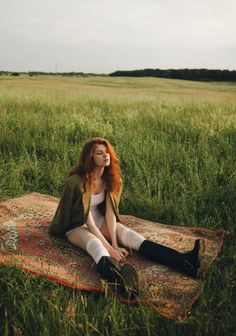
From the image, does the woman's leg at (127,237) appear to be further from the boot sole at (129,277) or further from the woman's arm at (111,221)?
the boot sole at (129,277)

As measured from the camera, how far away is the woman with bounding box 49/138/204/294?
335cm

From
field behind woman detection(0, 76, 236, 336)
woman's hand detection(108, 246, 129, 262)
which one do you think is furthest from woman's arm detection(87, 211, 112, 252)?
field behind woman detection(0, 76, 236, 336)

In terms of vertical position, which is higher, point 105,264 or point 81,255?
point 105,264

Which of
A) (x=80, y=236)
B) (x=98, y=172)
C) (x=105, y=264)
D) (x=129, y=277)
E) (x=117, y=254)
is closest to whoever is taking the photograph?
(x=129, y=277)

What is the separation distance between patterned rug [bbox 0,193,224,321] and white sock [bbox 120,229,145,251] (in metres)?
0.09

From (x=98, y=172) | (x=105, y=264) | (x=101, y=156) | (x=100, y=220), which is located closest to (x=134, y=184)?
(x=100, y=220)

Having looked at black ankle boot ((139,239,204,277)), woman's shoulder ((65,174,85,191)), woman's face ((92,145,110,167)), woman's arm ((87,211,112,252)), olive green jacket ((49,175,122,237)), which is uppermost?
woman's face ((92,145,110,167))

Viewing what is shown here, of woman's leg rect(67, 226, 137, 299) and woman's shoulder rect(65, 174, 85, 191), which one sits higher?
woman's shoulder rect(65, 174, 85, 191)

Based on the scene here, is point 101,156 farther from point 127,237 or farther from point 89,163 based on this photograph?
point 127,237

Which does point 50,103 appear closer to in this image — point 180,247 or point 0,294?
point 180,247

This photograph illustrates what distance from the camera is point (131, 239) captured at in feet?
12.1

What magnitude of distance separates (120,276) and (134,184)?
76.5 inches

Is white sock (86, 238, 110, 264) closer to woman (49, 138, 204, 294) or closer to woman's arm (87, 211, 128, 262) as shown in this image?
woman (49, 138, 204, 294)

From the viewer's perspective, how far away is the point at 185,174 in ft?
16.8
